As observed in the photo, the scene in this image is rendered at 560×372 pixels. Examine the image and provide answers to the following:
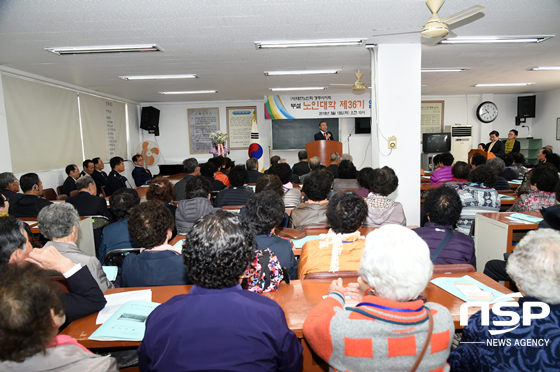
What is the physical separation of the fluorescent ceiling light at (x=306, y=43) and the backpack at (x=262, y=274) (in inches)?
139

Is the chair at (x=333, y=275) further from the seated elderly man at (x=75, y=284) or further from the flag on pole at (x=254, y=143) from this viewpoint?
the flag on pole at (x=254, y=143)

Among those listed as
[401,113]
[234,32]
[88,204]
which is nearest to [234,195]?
[88,204]

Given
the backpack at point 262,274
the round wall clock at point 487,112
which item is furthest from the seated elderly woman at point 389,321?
the round wall clock at point 487,112

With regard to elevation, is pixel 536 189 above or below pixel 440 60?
below

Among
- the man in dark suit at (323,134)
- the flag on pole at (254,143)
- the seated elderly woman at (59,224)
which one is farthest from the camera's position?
the flag on pole at (254,143)

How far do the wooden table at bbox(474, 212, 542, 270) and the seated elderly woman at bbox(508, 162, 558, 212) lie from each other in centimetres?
20

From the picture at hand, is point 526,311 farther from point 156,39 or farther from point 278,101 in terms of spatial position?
point 278,101

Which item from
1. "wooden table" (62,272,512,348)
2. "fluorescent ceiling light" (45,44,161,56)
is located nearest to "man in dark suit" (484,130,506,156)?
"fluorescent ceiling light" (45,44,161,56)

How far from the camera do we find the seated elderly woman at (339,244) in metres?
1.95

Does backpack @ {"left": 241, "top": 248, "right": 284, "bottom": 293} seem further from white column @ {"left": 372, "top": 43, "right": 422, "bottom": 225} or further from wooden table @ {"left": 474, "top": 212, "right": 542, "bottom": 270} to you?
white column @ {"left": 372, "top": 43, "right": 422, "bottom": 225}

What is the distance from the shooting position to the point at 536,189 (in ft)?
11.4

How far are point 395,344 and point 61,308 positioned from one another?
1.03 m

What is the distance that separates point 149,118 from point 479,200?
29.4 ft

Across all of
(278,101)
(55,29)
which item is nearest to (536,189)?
(55,29)
